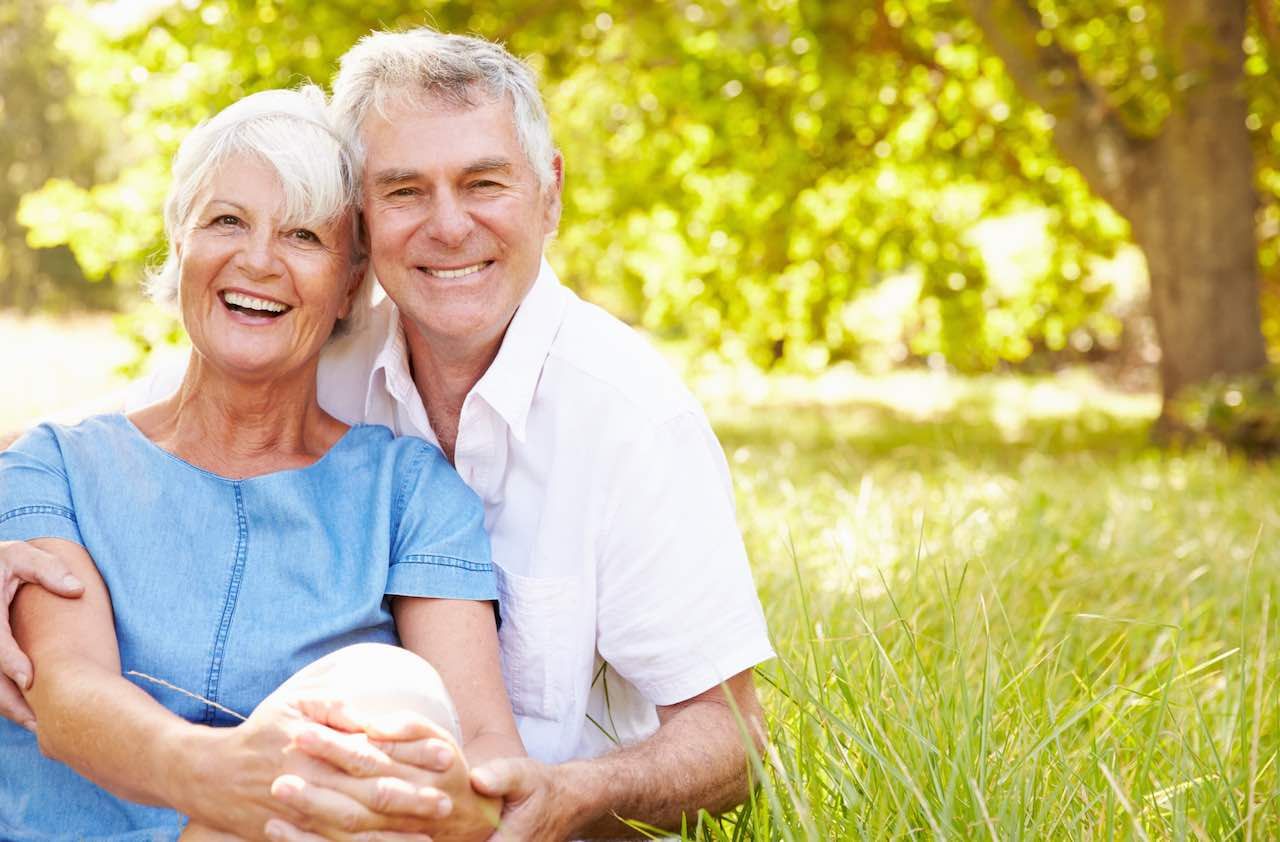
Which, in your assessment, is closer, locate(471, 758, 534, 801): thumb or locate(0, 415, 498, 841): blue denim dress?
locate(471, 758, 534, 801): thumb

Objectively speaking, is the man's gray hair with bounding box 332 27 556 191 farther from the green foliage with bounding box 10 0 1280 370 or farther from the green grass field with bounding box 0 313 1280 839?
the green foliage with bounding box 10 0 1280 370

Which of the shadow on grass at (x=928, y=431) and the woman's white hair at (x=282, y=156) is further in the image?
the shadow on grass at (x=928, y=431)

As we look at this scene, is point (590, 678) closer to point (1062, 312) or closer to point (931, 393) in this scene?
point (1062, 312)

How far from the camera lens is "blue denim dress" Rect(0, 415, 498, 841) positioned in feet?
7.16

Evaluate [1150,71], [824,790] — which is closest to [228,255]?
[824,790]

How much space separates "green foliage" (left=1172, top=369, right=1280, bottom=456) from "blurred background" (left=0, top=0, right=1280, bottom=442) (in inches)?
17.4

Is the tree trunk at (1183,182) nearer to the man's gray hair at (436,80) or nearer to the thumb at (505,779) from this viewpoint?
the man's gray hair at (436,80)

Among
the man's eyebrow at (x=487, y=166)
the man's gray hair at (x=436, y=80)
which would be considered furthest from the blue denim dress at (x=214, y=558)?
the man's gray hair at (x=436, y=80)

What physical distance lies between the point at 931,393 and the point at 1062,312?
4787 millimetres

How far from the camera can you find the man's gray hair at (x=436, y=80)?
2.43 meters

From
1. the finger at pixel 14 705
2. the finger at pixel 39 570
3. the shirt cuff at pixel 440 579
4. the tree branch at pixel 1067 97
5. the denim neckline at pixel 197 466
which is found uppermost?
the tree branch at pixel 1067 97

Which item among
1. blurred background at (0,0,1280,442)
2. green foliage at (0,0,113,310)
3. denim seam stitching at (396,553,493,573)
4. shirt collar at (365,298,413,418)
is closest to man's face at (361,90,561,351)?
shirt collar at (365,298,413,418)

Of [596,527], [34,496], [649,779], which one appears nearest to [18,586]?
[34,496]

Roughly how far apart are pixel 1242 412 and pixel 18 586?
23.6ft
